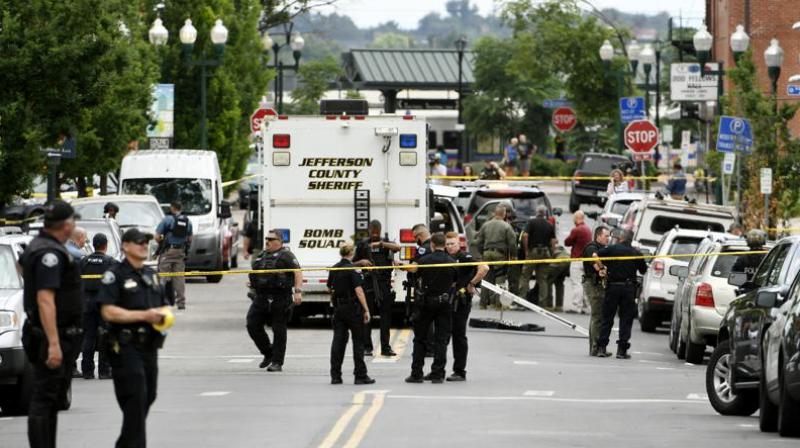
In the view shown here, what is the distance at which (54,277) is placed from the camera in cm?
1165

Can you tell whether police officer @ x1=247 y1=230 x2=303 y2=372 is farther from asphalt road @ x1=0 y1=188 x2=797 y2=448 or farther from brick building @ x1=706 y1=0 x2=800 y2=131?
brick building @ x1=706 y1=0 x2=800 y2=131

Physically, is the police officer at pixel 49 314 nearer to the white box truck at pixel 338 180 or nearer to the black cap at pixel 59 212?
the black cap at pixel 59 212

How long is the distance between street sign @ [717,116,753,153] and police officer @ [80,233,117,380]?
1556 centimetres

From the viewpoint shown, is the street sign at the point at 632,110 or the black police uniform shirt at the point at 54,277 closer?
the black police uniform shirt at the point at 54,277

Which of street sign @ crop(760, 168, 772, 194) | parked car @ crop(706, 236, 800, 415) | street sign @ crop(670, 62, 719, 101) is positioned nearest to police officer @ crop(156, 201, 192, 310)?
street sign @ crop(760, 168, 772, 194)

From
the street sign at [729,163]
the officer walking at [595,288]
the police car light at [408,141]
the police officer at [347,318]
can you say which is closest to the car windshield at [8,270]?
the police officer at [347,318]

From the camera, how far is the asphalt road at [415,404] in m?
14.1

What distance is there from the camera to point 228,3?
51.4 meters

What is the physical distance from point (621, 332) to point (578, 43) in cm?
4628

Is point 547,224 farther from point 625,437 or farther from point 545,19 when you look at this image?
point 545,19

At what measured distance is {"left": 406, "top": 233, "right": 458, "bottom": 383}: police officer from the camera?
19375 mm

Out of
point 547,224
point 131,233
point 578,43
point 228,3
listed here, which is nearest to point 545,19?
point 578,43

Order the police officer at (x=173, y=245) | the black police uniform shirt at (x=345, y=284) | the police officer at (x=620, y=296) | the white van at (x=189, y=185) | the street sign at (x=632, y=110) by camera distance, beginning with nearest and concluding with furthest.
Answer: the black police uniform shirt at (x=345, y=284), the police officer at (x=620, y=296), the police officer at (x=173, y=245), the white van at (x=189, y=185), the street sign at (x=632, y=110)

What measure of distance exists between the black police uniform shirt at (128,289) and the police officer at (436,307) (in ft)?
25.3
